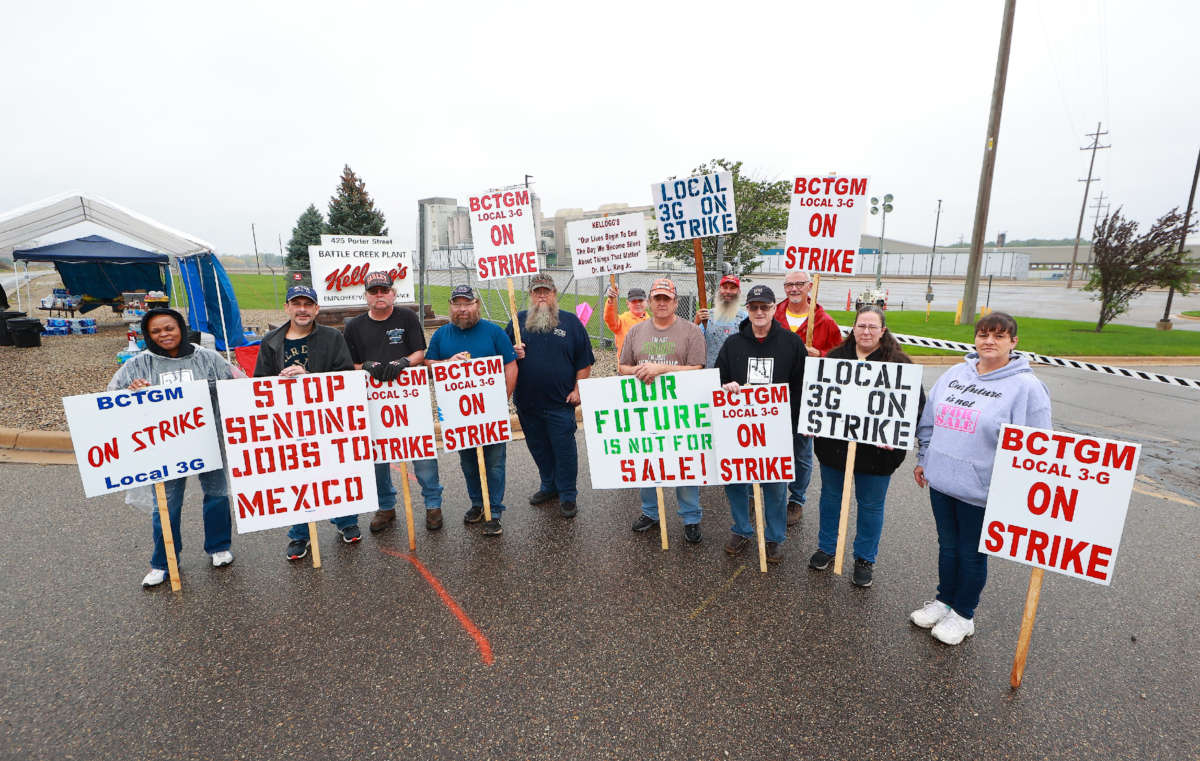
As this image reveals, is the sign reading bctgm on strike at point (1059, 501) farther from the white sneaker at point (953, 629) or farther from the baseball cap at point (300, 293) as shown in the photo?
the baseball cap at point (300, 293)

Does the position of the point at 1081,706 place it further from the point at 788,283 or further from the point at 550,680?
the point at 788,283

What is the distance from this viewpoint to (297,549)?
4570mm

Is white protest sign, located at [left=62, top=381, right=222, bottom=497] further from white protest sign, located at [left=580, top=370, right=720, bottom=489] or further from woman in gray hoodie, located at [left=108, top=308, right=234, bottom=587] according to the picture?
white protest sign, located at [left=580, top=370, right=720, bottom=489]

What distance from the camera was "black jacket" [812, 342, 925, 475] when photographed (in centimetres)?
396

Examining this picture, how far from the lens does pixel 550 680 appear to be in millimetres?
3230

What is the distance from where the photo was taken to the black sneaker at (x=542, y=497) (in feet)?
18.6

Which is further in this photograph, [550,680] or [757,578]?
[757,578]

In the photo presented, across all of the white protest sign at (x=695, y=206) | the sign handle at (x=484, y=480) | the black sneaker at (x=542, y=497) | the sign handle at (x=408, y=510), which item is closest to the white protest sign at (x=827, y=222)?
the white protest sign at (x=695, y=206)

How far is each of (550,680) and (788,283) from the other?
14.2ft

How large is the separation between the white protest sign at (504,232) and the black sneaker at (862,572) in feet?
12.3

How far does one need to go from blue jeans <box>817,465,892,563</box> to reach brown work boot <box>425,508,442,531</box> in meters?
3.19

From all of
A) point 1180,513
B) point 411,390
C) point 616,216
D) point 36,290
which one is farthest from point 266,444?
point 36,290

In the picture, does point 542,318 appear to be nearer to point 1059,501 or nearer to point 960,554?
point 960,554

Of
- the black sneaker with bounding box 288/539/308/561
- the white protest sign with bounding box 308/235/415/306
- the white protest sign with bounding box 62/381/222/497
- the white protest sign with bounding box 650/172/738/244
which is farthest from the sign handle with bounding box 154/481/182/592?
the white protest sign with bounding box 308/235/415/306
